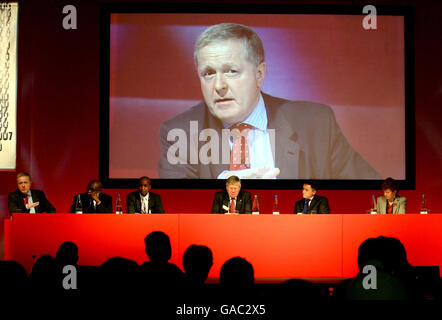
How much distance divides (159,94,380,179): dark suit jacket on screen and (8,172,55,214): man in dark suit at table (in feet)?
4.89

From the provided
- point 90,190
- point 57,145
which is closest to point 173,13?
point 57,145

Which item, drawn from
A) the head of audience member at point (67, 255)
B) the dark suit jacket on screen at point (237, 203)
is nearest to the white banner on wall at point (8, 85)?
the dark suit jacket on screen at point (237, 203)

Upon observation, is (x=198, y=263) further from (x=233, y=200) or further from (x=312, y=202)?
(x=312, y=202)

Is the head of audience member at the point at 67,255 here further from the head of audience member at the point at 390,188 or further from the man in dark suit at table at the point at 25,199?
the head of audience member at the point at 390,188


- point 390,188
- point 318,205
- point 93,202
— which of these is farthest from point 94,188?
point 390,188

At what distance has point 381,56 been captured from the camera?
6.35m

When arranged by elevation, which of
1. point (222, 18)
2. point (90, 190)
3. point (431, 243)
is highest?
point (222, 18)

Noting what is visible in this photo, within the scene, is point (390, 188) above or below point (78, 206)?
above

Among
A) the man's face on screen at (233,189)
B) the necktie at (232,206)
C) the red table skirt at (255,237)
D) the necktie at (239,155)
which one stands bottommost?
the red table skirt at (255,237)

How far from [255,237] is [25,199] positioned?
87.6 inches

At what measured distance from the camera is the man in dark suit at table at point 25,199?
4.95m

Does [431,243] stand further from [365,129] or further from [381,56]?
[381,56]

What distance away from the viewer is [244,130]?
628 centimetres

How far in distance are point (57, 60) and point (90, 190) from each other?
212 cm
